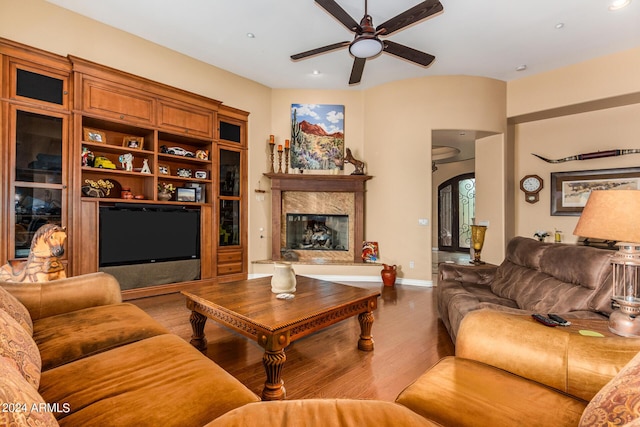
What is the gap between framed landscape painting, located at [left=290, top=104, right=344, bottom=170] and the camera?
5.41 metres

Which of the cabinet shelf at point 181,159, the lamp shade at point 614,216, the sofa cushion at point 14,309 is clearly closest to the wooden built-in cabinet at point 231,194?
the cabinet shelf at point 181,159

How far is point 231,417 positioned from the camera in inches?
32.8

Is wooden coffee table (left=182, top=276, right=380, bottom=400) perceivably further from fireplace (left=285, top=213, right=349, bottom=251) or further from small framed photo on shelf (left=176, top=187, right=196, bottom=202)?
fireplace (left=285, top=213, right=349, bottom=251)

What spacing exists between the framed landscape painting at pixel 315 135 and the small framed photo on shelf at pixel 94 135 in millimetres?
2836

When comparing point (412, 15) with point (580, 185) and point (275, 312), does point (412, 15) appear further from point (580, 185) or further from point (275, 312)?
point (580, 185)

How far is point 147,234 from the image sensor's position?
3928 millimetres

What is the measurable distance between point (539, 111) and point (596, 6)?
5.72ft

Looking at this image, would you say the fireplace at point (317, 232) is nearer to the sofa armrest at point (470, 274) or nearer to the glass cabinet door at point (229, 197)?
the glass cabinet door at point (229, 197)

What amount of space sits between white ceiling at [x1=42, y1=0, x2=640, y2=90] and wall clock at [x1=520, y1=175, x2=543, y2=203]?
1743 millimetres

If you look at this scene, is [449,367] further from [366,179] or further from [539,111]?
[539,111]

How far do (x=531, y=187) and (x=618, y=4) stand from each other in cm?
268

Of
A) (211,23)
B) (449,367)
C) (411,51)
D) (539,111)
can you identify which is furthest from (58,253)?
(539,111)

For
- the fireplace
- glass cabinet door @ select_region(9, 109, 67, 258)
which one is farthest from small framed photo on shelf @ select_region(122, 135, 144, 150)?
the fireplace

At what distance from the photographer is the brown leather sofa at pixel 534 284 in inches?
72.0
